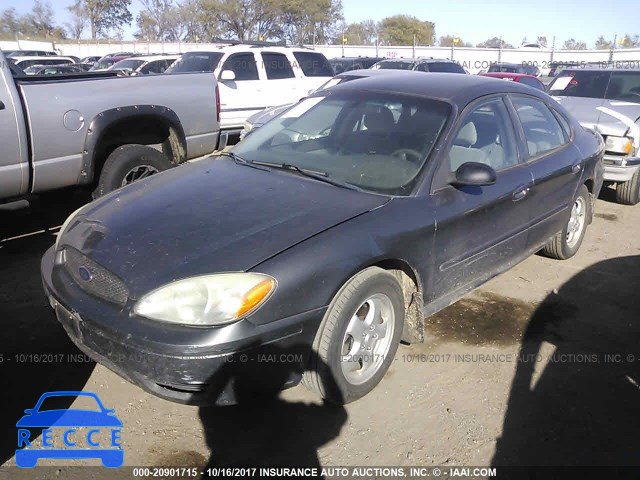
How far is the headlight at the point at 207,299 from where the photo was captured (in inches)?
96.4

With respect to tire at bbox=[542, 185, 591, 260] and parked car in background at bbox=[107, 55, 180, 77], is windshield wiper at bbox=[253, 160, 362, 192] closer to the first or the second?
tire at bbox=[542, 185, 591, 260]

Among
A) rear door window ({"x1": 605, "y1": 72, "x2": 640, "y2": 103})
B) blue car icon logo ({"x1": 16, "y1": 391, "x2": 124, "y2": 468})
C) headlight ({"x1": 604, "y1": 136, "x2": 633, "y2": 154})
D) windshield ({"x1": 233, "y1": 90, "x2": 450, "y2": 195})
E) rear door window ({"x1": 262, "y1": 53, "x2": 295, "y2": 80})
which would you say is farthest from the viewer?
rear door window ({"x1": 262, "y1": 53, "x2": 295, "y2": 80})

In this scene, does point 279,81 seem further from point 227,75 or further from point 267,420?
point 267,420

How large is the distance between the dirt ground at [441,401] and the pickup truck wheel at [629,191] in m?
3.07

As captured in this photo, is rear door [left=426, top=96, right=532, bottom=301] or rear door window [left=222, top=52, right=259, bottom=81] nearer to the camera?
rear door [left=426, top=96, right=532, bottom=301]

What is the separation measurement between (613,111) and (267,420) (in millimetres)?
6426

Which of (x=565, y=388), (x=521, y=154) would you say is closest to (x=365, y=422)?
(x=565, y=388)

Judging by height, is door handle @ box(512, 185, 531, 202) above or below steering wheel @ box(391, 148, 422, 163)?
below

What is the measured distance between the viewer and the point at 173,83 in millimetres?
5859

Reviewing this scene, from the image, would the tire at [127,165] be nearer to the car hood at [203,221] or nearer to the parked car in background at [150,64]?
the car hood at [203,221]

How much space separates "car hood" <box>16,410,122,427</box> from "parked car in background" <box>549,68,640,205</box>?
6184 mm

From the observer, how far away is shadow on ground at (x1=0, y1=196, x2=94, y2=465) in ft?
9.80

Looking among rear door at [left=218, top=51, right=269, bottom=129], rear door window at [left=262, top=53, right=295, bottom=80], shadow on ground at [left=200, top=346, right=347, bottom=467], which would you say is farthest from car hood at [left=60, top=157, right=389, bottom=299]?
rear door window at [left=262, top=53, right=295, bottom=80]

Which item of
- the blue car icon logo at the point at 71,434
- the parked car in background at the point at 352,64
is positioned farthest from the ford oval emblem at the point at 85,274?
the parked car in background at the point at 352,64
